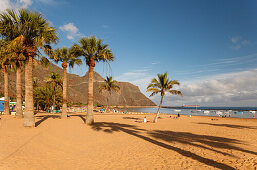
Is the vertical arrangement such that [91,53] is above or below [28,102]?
above

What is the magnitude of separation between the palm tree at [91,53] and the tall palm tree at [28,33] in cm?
364

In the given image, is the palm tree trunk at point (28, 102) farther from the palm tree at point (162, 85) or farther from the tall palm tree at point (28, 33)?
the palm tree at point (162, 85)

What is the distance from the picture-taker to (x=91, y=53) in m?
17.1

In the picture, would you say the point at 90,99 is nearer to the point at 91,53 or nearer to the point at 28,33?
the point at 91,53

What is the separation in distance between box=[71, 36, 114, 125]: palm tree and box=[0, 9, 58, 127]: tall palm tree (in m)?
3.64

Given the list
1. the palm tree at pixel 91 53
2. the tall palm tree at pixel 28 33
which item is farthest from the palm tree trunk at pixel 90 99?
the tall palm tree at pixel 28 33

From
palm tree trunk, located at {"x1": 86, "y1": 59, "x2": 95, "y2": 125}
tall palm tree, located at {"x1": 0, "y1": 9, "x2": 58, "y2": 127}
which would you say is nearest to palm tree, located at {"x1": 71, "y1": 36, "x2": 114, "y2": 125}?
palm tree trunk, located at {"x1": 86, "y1": 59, "x2": 95, "y2": 125}

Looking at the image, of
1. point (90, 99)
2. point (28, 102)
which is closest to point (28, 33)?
point (28, 102)

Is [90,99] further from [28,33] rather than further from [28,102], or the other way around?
[28,33]

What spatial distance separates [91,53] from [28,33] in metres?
5.99

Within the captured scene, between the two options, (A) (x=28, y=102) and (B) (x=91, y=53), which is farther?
(B) (x=91, y=53)

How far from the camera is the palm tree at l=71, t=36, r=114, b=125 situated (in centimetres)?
1677

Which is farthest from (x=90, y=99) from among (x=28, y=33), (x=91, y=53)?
(x=28, y=33)

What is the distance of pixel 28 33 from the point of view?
12812 millimetres
